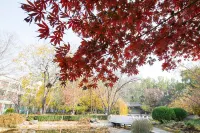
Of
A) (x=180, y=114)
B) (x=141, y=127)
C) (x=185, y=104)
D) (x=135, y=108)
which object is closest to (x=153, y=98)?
(x=135, y=108)

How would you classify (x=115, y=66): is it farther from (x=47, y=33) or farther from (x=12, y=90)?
(x=12, y=90)

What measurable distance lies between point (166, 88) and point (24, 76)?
29981mm

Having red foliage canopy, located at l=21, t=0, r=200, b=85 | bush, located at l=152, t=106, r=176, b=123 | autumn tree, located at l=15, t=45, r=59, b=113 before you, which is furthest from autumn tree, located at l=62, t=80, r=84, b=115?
red foliage canopy, located at l=21, t=0, r=200, b=85

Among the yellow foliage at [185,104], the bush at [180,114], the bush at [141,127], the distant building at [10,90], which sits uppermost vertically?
the distant building at [10,90]

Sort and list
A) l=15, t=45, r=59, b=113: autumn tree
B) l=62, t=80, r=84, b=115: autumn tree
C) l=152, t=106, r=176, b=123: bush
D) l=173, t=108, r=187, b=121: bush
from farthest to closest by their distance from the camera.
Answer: l=62, t=80, r=84, b=115: autumn tree < l=15, t=45, r=59, b=113: autumn tree < l=173, t=108, r=187, b=121: bush < l=152, t=106, r=176, b=123: bush

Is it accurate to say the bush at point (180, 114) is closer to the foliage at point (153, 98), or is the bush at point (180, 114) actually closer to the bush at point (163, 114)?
the bush at point (163, 114)

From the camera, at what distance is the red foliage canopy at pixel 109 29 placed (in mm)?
1860

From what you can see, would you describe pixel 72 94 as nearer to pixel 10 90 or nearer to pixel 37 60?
pixel 37 60

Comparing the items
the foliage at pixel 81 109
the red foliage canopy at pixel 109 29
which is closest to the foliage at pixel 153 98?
the foliage at pixel 81 109

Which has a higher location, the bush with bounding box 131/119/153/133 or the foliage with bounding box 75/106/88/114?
the foliage with bounding box 75/106/88/114

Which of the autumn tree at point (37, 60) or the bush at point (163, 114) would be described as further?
the autumn tree at point (37, 60)

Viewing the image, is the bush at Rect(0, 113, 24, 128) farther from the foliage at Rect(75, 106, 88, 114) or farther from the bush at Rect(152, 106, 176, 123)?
the foliage at Rect(75, 106, 88, 114)

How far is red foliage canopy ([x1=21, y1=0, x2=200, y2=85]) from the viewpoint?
186 centimetres

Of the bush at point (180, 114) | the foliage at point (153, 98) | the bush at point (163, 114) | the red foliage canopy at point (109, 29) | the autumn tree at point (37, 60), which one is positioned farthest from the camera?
the foliage at point (153, 98)
